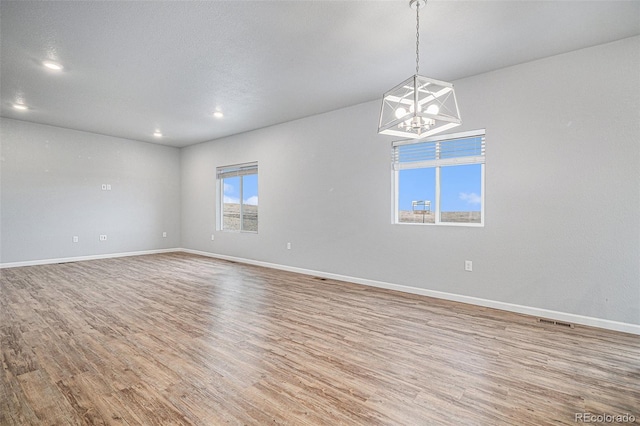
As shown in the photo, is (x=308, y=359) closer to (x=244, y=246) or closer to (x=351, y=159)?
(x=351, y=159)

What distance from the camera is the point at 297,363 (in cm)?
229

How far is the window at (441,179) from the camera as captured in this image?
12.5 feet

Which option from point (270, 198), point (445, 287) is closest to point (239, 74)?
point (270, 198)

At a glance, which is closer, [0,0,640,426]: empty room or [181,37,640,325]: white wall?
[0,0,640,426]: empty room

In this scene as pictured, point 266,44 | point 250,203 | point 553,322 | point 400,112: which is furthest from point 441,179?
point 250,203

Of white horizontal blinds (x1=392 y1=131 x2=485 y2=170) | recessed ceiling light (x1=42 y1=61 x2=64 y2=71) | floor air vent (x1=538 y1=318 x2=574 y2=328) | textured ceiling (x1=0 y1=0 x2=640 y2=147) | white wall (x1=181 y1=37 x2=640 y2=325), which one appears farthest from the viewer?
white horizontal blinds (x1=392 y1=131 x2=485 y2=170)

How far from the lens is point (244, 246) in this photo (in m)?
6.57

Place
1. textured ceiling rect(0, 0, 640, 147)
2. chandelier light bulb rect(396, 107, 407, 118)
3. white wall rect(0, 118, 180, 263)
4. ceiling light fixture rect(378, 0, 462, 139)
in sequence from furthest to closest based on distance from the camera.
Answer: white wall rect(0, 118, 180, 263) < textured ceiling rect(0, 0, 640, 147) < chandelier light bulb rect(396, 107, 407, 118) < ceiling light fixture rect(378, 0, 462, 139)

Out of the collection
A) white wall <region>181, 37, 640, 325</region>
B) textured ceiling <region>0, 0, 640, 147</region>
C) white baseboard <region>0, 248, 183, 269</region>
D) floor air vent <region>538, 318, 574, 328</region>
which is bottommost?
floor air vent <region>538, 318, 574, 328</region>

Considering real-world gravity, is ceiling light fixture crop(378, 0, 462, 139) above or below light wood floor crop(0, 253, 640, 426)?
above

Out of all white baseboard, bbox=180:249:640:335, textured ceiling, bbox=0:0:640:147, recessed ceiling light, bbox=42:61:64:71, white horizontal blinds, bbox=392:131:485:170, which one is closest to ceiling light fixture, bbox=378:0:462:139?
textured ceiling, bbox=0:0:640:147

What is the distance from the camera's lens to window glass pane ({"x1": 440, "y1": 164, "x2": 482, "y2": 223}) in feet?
12.5

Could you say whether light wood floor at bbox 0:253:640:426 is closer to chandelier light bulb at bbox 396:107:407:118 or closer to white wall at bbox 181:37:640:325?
white wall at bbox 181:37:640:325

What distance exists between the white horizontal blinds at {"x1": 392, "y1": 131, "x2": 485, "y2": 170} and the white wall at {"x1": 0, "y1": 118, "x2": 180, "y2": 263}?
6.30 metres
